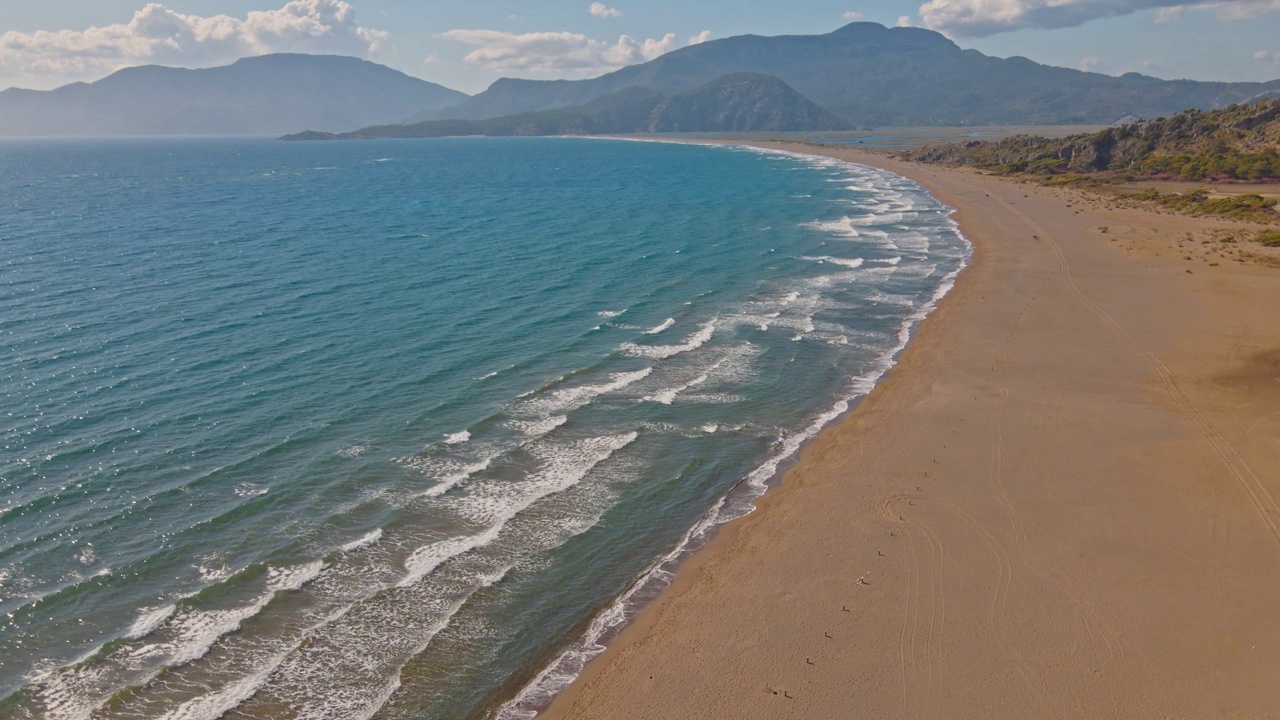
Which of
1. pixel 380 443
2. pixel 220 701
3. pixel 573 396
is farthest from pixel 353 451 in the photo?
pixel 220 701

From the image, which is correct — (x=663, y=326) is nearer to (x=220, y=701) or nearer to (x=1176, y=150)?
(x=220, y=701)

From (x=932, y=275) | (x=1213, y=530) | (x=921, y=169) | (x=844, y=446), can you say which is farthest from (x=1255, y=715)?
(x=921, y=169)

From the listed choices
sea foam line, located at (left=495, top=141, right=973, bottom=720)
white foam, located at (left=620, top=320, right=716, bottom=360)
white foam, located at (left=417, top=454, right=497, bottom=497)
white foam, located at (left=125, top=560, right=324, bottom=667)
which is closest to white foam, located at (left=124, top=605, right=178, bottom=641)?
white foam, located at (left=125, top=560, right=324, bottom=667)

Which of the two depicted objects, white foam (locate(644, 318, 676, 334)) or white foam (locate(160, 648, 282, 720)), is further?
white foam (locate(644, 318, 676, 334))

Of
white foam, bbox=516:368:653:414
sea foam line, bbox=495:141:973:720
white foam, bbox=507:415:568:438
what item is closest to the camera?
sea foam line, bbox=495:141:973:720

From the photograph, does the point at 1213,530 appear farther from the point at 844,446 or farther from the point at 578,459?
the point at 578,459

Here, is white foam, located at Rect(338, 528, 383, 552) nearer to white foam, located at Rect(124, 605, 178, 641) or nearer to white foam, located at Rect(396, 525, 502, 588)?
white foam, located at Rect(396, 525, 502, 588)

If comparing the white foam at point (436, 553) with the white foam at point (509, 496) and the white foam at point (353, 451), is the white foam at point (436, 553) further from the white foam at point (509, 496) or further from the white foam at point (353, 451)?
the white foam at point (353, 451)
